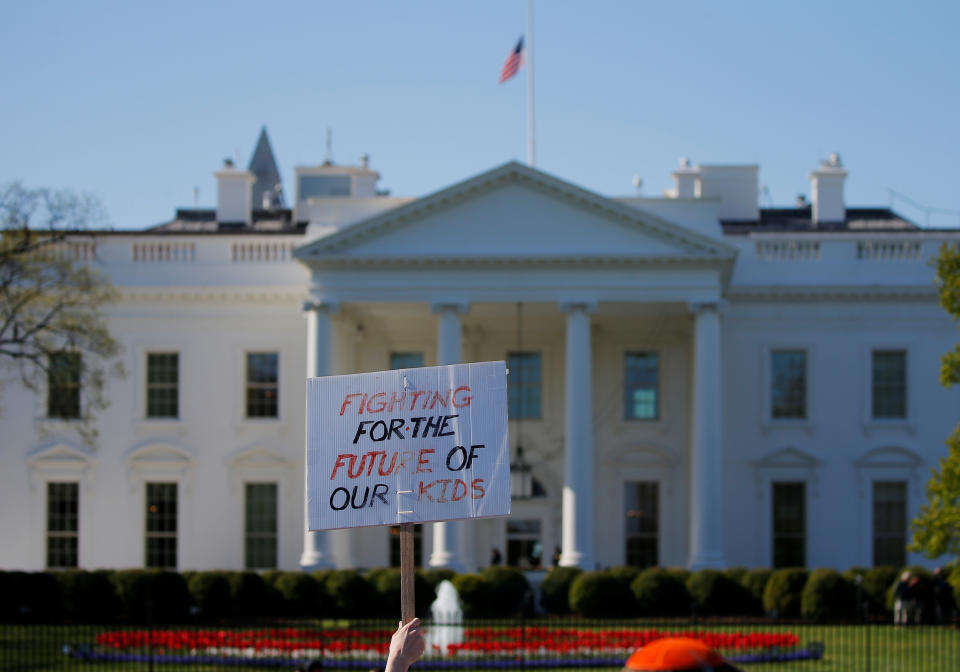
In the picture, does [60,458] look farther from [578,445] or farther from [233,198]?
[578,445]

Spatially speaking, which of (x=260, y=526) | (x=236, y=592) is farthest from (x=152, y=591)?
(x=260, y=526)

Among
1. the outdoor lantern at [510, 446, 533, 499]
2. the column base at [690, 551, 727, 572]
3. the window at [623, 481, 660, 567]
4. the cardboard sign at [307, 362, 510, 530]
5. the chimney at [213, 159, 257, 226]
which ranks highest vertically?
the chimney at [213, 159, 257, 226]


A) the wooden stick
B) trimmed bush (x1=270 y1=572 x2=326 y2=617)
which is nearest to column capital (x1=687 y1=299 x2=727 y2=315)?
trimmed bush (x1=270 y1=572 x2=326 y2=617)

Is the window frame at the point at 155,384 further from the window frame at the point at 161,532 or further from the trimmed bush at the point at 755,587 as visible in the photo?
the trimmed bush at the point at 755,587

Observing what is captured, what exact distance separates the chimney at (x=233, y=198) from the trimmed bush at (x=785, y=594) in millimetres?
21032

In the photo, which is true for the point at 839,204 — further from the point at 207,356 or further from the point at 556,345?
the point at 207,356

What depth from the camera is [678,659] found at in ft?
13.7

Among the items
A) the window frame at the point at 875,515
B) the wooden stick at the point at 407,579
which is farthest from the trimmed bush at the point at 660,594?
the wooden stick at the point at 407,579

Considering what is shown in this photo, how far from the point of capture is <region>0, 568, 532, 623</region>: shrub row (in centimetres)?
3262

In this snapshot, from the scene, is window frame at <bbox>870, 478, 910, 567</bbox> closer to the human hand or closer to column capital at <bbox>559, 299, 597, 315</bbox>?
column capital at <bbox>559, 299, 597, 315</bbox>

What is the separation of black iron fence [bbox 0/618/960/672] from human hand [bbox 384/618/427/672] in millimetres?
15138

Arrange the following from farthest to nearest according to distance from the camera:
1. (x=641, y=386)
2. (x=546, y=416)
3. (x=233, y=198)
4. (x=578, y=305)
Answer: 1. (x=233, y=198)
2. (x=546, y=416)
3. (x=641, y=386)
4. (x=578, y=305)

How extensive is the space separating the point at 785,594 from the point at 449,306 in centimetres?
1072

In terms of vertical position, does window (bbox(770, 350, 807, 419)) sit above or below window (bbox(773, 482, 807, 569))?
above
